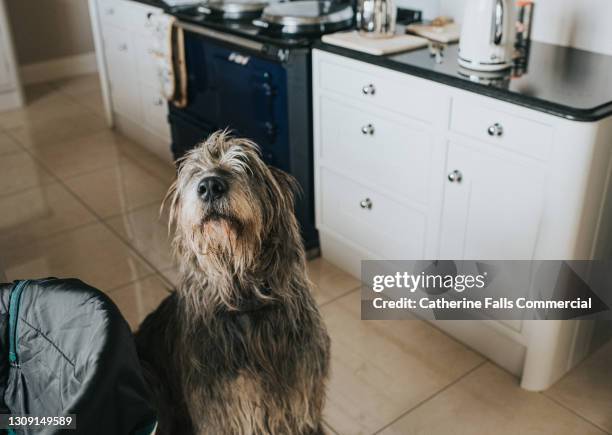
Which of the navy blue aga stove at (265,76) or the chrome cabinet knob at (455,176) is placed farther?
the navy blue aga stove at (265,76)

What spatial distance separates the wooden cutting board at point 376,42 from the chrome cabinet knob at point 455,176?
1.64 ft

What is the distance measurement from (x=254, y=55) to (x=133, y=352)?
1822mm

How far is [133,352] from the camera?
1.06m

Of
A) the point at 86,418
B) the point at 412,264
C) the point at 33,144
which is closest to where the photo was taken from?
the point at 86,418

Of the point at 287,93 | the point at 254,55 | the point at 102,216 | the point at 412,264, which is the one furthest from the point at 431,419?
the point at 102,216

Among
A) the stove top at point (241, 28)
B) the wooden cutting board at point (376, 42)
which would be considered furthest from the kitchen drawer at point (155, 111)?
the wooden cutting board at point (376, 42)

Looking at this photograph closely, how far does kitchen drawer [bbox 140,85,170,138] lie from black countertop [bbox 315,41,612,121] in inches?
57.7

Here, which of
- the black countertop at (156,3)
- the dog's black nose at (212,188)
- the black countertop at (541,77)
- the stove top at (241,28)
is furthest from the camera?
the black countertop at (156,3)

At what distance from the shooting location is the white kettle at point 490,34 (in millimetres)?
2012

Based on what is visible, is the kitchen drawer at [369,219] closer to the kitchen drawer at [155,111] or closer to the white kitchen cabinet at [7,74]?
the kitchen drawer at [155,111]

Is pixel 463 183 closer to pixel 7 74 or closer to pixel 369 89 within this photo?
pixel 369 89

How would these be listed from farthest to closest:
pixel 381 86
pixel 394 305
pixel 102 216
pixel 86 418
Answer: pixel 102 216
pixel 394 305
pixel 381 86
pixel 86 418

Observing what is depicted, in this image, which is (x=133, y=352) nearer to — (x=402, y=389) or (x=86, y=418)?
(x=86, y=418)

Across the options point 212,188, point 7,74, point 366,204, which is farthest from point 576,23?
point 7,74
